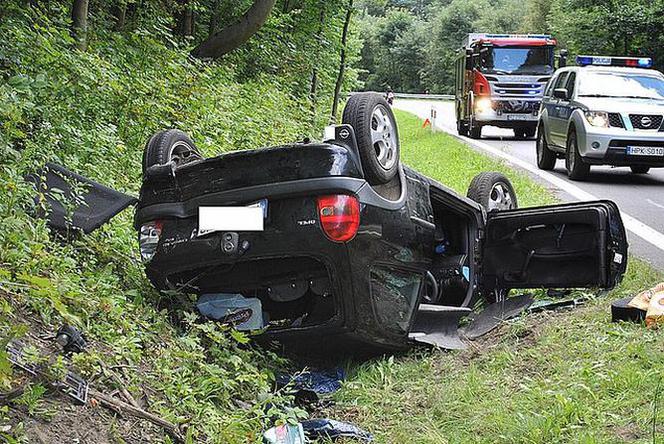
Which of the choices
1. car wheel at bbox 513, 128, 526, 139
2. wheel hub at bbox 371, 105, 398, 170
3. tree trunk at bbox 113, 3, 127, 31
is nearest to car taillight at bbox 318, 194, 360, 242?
wheel hub at bbox 371, 105, 398, 170

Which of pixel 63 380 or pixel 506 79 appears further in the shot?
pixel 506 79

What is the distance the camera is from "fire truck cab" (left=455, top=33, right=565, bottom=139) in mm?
25172

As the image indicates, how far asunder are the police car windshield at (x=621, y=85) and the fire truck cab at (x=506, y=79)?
9299 millimetres

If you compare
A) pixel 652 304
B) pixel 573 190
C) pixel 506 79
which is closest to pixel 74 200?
pixel 652 304

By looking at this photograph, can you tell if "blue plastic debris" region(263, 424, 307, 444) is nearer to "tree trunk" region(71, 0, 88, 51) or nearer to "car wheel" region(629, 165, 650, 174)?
"tree trunk" region(71, 0, 88, 51)

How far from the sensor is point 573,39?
42.8 m

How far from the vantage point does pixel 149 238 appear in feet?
17.7

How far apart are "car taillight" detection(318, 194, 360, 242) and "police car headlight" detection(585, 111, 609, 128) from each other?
1047 centimetres

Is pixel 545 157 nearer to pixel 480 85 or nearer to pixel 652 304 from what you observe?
pixel 480 85

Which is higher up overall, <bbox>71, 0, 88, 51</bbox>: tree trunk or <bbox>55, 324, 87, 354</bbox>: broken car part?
<bbox>71, 0, 88, 51</bbox>: tree trunk

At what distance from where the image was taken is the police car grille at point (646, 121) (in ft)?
47.8

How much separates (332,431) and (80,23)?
7.44m

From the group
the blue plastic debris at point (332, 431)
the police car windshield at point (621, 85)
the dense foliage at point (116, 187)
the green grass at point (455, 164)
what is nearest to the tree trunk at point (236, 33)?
the dense foliage at point (116, 187)

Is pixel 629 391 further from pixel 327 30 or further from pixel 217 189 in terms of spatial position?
pixel 327 30
